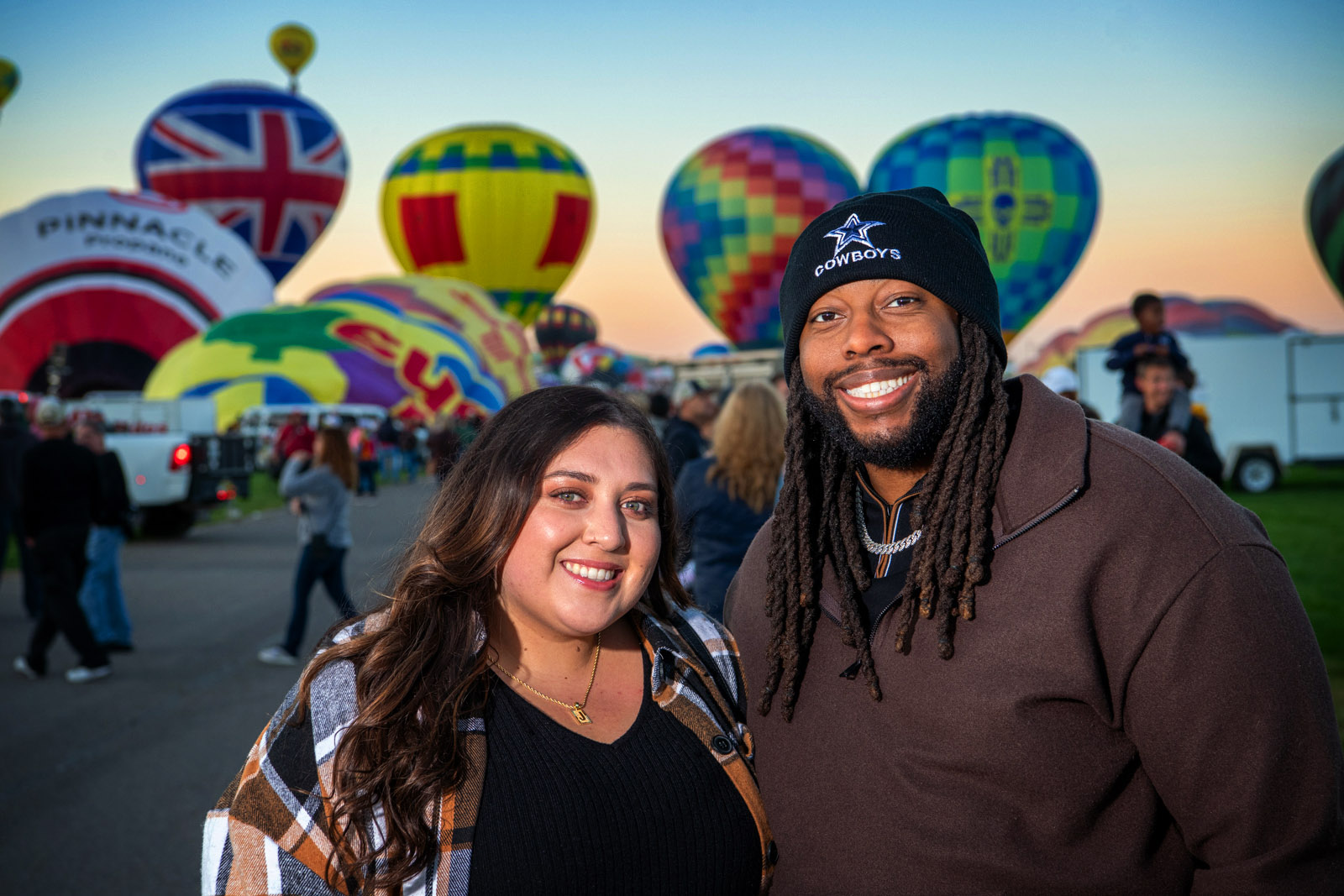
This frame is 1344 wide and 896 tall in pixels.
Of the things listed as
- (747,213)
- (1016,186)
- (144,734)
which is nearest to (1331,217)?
(1016,186)

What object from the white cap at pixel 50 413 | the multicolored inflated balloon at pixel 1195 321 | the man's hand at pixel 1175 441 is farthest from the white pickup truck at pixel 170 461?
the multicolored inflated balloon at pixel 1195 321

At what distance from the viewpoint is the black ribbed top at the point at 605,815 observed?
1.90 metres

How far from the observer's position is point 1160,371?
5.97 metres

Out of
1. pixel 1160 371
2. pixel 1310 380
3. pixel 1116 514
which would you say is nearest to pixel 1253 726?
pixel 1116 514

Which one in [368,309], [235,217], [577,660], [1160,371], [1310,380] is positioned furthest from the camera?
[235,217]

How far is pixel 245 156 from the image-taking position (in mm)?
34375

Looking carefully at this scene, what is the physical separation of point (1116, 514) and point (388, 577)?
1441 mm

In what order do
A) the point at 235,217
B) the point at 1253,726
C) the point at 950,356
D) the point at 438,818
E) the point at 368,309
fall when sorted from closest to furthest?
1. the point at 1253,726
2. the point at 438,818
3. the point at 950,356
4. the point at 368,309
5. the point at 235,217

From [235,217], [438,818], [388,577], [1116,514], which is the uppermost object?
[235,217]

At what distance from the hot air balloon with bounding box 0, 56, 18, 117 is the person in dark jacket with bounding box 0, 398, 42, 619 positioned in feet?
103

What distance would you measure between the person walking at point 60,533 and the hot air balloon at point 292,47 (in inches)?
1617

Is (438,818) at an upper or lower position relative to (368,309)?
lower

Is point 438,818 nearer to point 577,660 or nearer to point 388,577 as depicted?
point 577,660

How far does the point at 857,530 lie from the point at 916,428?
0.84ft
